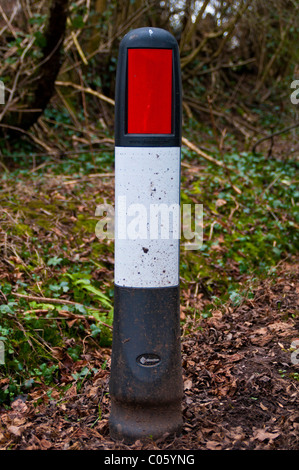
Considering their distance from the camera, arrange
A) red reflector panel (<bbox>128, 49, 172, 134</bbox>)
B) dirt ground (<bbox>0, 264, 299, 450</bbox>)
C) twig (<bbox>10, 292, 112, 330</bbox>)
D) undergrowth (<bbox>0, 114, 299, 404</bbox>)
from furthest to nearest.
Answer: twig (<bbox>10, 292, 112, 330</bbox>) → undergrowth (<bbox>0, 114, 299, 404</bbox>) → dirt ground (<bbox>0, 264, 299, 450</bbox>) → red reflector panel (<bbox>128, 49, 172, 134</bbox>)

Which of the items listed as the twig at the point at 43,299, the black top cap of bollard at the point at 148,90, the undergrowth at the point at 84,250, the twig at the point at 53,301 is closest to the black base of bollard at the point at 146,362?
the black top cap of bollard at the point at 148,90

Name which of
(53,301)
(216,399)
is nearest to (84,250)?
(53,301)

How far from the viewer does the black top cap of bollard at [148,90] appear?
7.68ft

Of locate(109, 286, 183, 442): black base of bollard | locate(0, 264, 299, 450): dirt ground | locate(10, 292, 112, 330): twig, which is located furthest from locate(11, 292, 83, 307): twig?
locate(109, 286, 183, 442): black base of bollard

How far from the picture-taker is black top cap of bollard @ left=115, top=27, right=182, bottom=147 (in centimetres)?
234

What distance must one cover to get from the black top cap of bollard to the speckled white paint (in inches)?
2.3

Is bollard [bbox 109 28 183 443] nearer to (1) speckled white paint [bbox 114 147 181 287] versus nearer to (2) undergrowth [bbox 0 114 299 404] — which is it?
(1) speckled white paint [bbox 114 147 181 287]

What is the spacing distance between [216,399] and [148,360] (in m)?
0.75

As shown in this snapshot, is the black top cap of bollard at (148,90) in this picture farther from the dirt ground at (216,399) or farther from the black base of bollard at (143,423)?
the dirt ground at (216,399)

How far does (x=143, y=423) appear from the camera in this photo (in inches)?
96.0

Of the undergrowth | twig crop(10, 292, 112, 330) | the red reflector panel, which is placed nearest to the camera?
the red reflector panel

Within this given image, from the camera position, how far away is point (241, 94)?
14.0 m

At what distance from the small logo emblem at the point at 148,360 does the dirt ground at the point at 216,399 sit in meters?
0.35

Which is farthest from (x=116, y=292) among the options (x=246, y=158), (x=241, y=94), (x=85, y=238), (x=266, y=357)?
A: (x=241, y=94)
